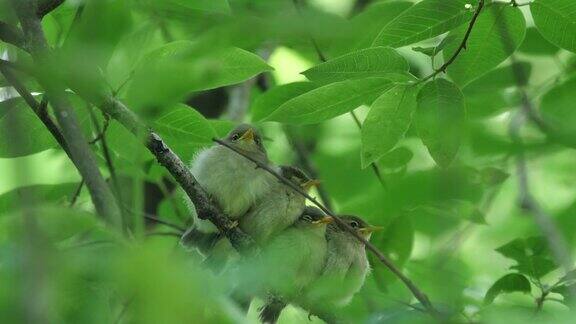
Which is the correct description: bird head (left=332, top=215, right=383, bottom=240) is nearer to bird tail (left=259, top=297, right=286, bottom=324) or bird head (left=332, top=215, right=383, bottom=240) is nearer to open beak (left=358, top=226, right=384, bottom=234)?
open beak (left=358, top=226, right=384, bottom=234)

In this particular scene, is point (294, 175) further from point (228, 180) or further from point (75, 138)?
point (75, 138)

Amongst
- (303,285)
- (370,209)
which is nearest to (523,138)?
(303,285)

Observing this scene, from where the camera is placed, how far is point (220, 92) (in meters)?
7.08

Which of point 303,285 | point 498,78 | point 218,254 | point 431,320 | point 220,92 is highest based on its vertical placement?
point 431,320

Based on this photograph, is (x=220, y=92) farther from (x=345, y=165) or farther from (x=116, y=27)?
(x=116, y=27)

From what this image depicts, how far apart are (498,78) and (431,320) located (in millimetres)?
2883

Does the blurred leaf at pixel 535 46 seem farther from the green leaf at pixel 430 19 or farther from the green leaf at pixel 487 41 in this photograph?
the green leaf at pixel 430 19

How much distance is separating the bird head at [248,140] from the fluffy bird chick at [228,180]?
1.02ft

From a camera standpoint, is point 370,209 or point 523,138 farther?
point 370,209

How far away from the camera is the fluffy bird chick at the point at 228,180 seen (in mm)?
4609

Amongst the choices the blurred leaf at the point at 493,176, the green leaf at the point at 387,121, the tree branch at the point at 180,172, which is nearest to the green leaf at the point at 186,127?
the tree branch at the point at 180,172

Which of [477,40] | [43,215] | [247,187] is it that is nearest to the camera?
[43,215]

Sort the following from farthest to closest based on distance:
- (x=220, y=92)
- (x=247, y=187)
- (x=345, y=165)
Answer: (x=220, y=92) → (x=345, y=165) → (x=247, y=187)

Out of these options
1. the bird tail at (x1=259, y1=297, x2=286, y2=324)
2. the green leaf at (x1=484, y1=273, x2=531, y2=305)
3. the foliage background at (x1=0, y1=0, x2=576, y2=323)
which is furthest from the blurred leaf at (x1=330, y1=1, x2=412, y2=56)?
the bird tail at (x1=259, y1=297, x2=286, y2=324)
